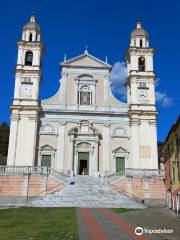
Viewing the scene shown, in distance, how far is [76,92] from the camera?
41031mm

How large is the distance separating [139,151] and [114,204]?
13.1 meters

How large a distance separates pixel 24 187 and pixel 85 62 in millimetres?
18474

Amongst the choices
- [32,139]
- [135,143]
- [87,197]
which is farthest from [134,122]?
[87,197]

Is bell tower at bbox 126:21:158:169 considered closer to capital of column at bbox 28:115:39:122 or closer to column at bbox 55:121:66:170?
column at bbox 55:121:66:170

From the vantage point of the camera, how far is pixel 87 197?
89.3ft

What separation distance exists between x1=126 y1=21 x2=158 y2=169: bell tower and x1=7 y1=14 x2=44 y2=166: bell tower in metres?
11.3

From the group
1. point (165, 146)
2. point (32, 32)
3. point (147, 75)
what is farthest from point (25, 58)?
point (165, 146)

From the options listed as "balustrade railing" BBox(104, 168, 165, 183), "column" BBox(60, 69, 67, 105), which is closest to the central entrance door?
"balustrade railing" BBox(104, 168, 165, 183)

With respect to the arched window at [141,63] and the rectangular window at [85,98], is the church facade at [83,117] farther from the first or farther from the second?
the arched window at [141,63]

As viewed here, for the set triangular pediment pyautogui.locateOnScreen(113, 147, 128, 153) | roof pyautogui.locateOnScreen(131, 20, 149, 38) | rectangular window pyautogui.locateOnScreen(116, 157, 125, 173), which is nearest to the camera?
rectangular window pyautogui.locateOnScreen(116, 157, 125, 173)

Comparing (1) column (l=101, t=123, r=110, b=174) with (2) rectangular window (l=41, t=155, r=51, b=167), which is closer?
(2) rectangular window (l=41, t=155, r=51, b=167)

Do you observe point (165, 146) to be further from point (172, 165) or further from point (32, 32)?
point (32, 32)

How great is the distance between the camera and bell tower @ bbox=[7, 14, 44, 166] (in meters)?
36.8

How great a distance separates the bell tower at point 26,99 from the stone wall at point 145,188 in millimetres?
10570
